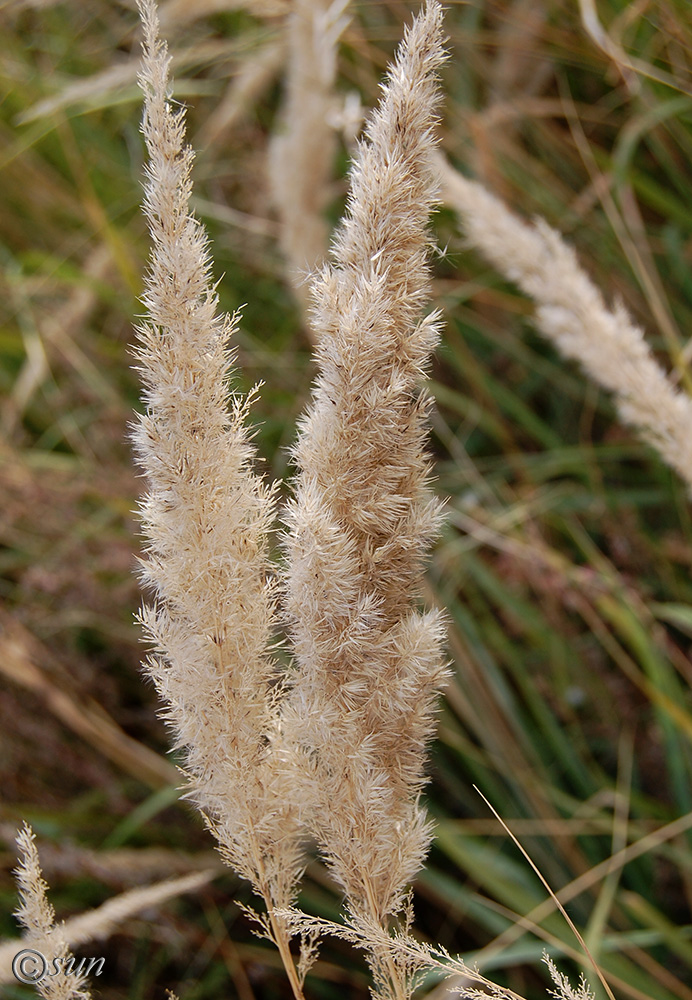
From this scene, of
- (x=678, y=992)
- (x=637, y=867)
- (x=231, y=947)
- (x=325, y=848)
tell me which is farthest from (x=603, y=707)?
(x=325, y=848)

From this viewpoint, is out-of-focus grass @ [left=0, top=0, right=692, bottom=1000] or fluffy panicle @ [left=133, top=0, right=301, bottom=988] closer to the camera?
fluffy panicle @ [left=133, top=0, right=301, bottom=988]

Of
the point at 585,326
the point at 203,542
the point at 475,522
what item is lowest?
the point at 203,542

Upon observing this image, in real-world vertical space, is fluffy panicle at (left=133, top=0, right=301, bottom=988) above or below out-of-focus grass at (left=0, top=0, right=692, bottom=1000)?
below

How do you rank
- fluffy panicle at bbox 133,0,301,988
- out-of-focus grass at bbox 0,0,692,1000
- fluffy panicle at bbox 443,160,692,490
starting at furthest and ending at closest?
out-of-focus grass at bbox 0,0,692,1000, fluffy panicle at bbox 443,160,692,490, fluffy panicle at bbox 133,0,301,988

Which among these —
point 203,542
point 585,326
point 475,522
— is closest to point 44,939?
point 203,542

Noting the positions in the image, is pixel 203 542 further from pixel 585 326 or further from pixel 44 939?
pixel 585 326

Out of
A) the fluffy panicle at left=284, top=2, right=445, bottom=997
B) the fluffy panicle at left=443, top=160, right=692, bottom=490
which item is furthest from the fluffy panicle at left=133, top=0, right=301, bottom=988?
the fluffy panicle at left=443, top=160, right=692, bottom=490

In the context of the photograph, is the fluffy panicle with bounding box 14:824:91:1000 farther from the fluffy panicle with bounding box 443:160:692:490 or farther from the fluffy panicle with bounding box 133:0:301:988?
the fluffy panicle with bounding box 443:160:692:490
